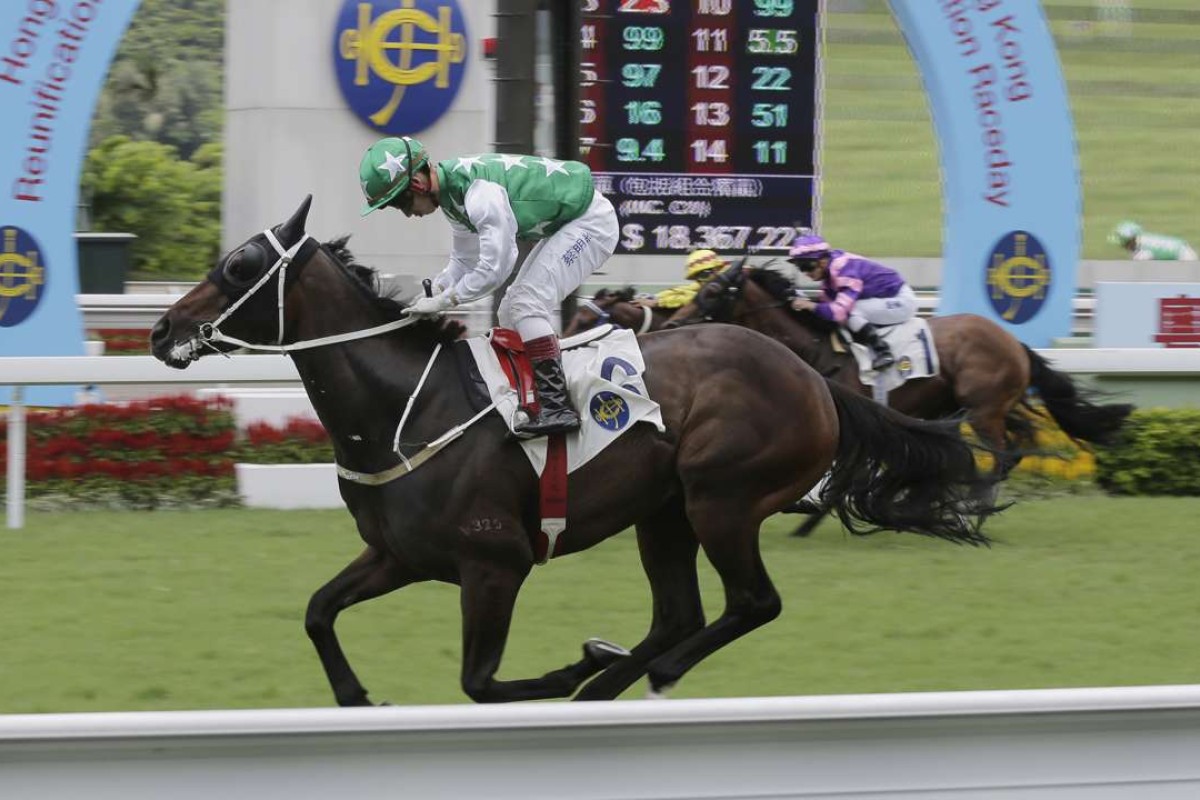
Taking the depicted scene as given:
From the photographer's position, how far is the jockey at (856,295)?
732 centimetres

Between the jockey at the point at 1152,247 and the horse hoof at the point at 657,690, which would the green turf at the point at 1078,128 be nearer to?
the jockey at the point at 1152,247

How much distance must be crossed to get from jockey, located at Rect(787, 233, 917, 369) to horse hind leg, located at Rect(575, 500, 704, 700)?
284cm

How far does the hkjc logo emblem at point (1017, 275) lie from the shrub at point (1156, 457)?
3.42ft

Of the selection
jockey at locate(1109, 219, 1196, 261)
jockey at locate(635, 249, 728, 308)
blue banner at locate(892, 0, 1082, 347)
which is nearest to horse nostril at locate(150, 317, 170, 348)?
jockey at locate(635, 249, 728, 308)

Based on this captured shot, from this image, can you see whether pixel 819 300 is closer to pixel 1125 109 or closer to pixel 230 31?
pixel 230 31

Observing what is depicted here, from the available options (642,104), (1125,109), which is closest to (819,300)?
(642,104)

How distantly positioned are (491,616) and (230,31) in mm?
6688

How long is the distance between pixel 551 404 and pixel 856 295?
340 centimetres

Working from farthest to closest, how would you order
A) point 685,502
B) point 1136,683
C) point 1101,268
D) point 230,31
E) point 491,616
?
point 1101,268, point 230,31, point 1136,683, point 685,502, point 491,616

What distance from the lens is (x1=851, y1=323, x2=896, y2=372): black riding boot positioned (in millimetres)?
7281

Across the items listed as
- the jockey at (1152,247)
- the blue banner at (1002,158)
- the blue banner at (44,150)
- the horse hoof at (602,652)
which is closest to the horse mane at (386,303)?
the horse hoof at (602,652)

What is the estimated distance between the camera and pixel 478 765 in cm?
228

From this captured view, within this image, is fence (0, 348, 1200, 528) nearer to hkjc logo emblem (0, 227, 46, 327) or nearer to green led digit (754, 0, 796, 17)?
hkjc logo emblem (0, 227, 46, 327)

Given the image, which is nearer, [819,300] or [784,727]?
[784,727]
